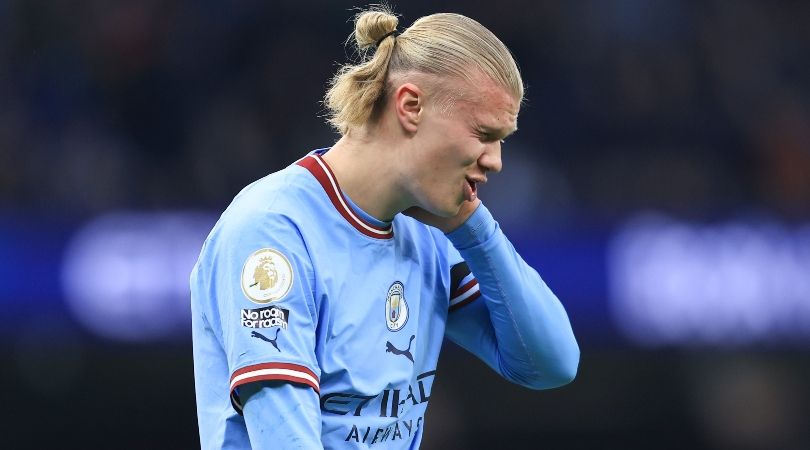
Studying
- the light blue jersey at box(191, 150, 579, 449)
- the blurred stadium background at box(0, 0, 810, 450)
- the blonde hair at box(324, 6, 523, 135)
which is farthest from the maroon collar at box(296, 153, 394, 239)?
the blurred stadium background at box(0, 0, 810, 450)

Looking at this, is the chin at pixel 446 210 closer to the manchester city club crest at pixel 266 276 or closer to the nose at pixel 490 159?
the nose at pixel 490 159

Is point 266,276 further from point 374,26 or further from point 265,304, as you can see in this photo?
point 374,26

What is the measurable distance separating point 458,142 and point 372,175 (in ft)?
0.69

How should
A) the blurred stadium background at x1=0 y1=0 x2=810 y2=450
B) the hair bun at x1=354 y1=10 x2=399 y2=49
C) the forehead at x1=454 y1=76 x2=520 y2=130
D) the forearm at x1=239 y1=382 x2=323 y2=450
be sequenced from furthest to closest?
the blurred stadium background at x1=0 y1=0 x2=810 y2=450 → the hair bun at x1=354 y1=10 x2=399 y2=49 → the forehead at x1=454 y1=76 x2=520 y2=130 → the forearm at x1=239 y1=382 x2=323 y2=450

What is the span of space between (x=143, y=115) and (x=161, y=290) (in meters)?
1.55

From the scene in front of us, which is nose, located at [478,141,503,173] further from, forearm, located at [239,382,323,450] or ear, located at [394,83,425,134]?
forearm, located at [239,382,323,450]

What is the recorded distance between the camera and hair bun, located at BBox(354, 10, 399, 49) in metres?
2.99

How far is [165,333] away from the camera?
6949mm

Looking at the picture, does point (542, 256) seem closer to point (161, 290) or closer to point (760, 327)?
point (760, 327)

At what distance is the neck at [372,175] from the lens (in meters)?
2.93

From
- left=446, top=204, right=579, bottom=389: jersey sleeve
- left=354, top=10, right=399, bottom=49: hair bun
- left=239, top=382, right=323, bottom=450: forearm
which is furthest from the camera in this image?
left=446, top=204, right=579, bottom=389: jersey sleeve

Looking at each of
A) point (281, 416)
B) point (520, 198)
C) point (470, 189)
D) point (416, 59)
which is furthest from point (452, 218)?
point (520, 198)

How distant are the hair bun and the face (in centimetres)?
24

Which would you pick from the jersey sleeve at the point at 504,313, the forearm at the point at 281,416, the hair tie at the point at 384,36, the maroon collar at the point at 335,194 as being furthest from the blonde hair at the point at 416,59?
the forearm at the point at 281,416
